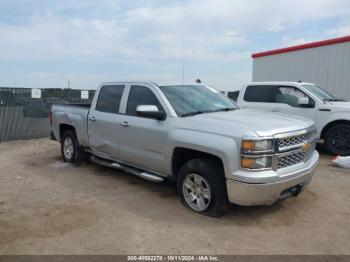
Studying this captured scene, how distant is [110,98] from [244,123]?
2.90 m

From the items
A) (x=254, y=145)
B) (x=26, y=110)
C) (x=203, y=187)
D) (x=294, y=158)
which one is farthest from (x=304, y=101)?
(x=26, y=110)

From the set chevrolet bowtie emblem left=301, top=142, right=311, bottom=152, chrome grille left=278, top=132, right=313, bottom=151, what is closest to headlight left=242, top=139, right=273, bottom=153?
chrome grille left=278, top=132, right=313, bottom=151

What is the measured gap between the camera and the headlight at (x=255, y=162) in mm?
4047

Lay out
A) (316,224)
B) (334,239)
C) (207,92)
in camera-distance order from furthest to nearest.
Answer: (207,92) < (316,224) < (334,239)

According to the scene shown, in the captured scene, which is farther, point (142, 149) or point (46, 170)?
point (46, 170)

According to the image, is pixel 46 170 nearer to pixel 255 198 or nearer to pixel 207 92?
pixel 207 92

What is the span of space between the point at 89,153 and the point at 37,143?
4549 millimetres

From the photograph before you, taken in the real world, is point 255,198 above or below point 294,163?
below

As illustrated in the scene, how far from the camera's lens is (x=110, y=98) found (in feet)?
20.9

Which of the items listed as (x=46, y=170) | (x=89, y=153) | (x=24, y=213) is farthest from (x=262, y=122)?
(x=46, y=170)

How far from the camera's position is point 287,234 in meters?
4.09

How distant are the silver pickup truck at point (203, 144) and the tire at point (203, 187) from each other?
0.01 meters

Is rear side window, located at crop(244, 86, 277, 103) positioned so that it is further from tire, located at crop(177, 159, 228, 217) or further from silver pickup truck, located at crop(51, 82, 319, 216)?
tire, located at crop(177, 159, 228, 217)

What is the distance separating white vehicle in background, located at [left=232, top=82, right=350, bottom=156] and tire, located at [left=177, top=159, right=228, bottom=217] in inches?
190
